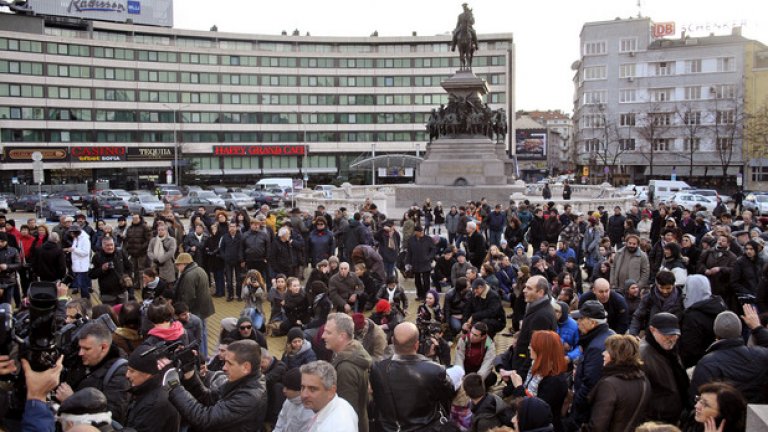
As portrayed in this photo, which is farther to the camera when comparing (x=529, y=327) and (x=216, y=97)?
(x=216, y=97)

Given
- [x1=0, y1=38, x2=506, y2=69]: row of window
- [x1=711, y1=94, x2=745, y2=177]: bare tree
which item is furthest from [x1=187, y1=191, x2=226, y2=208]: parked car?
[x1=711, y1=94, x2=745, y2=177]: bare tree

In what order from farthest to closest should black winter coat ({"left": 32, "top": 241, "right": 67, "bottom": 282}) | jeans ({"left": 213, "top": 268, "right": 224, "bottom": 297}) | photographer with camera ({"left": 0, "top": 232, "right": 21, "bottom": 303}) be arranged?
1. jeans ({"left": 213, "top": 268, "right": 224, "bottom": 297})
2. black winter coat ({"left": 32, "top": 241, "right": 67, "bottom": 282})
3. photographer with camera ({"left": 0, "top": 232, "right": 21, "bottom": 303})

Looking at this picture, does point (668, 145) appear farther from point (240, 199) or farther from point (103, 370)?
point (103, 370)

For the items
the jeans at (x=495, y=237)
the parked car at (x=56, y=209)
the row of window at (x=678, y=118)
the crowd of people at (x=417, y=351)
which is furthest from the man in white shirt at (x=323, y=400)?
the row of window at (x=678, y=118)

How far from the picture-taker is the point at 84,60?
77.2 m

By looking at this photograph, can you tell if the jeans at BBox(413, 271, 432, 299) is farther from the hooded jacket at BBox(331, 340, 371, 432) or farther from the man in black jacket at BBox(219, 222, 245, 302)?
the hooded jacket at BBox(331, 340, 371, 432)

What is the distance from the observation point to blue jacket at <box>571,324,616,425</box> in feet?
19.1

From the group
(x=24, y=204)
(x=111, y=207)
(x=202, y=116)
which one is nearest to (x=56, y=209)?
(x=111, y=207)

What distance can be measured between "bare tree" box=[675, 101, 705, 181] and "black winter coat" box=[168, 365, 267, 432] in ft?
243

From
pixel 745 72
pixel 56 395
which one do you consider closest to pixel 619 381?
pixel 56 395

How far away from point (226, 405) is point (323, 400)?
32.3 inches

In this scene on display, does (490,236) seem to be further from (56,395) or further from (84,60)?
(84,60)

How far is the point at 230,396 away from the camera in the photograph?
5.27 metres

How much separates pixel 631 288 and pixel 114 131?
3097 inches
